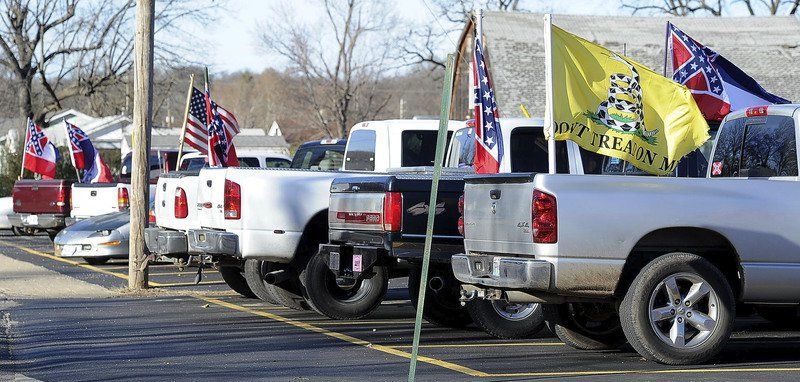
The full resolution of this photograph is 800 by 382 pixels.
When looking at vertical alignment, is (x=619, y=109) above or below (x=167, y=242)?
above

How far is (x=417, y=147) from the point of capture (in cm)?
1691

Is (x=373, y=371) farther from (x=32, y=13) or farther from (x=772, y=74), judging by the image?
(x=32, y=13)

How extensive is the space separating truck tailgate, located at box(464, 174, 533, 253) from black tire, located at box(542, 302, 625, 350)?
3.46ft

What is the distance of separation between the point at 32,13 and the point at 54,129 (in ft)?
87.0

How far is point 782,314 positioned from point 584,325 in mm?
2085

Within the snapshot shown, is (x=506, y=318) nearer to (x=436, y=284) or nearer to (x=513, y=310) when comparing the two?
(x=513, y=310)

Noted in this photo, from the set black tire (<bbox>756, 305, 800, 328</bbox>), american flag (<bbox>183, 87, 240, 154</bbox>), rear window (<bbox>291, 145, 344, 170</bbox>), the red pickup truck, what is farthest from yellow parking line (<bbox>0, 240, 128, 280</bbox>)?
black tire (<bbox>756, 305, 800, 328</bbox>)

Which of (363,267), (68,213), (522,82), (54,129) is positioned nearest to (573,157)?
(363,267)

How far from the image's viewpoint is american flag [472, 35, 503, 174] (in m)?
11.9

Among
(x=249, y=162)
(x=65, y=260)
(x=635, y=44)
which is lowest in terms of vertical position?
(x=65, y=260)

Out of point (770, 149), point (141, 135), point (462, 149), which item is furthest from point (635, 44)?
point (770, 149)

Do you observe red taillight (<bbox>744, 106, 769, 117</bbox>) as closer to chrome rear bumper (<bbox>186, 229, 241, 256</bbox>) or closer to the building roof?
chrome rear bumper (<bbox>186, 229, 241, 256</bbox>)

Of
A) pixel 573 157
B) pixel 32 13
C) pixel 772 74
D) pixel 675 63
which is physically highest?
pixel 32 13

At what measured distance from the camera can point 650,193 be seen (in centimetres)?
919
